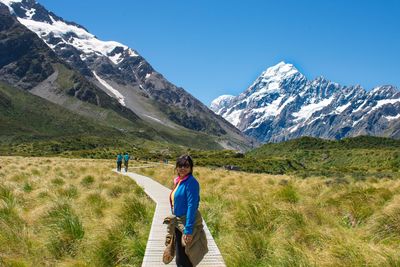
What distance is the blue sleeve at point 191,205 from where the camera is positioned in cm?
717

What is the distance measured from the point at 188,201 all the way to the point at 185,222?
1.44 feet

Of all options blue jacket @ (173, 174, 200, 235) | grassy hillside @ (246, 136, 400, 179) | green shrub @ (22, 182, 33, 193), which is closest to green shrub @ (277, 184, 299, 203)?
blue jacket @ (173, 174, 200, 235)

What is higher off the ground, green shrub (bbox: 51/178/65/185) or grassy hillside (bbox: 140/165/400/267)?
grassy hillside (bbox: 140/165/400/267)

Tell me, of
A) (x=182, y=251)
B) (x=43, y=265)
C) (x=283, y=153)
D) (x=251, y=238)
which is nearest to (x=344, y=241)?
(x=251, y=238)

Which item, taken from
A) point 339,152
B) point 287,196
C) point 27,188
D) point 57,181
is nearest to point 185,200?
point 287,196

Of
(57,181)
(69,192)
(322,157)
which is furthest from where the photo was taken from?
(322,157)

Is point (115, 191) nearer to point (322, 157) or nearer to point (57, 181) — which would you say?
point (57, 181)

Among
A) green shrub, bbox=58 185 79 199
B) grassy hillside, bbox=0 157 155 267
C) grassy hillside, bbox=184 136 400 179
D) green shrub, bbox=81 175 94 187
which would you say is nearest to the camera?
grassy hillside, bbox=0 157 155 267

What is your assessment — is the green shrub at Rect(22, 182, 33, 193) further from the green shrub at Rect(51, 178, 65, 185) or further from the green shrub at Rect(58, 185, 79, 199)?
the green shrub at Rect(51, 178, 65, 185)

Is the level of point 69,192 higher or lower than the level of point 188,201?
lower

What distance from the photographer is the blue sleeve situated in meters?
7.17

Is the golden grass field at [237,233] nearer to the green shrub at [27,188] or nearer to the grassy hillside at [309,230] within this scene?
the grassy hillside at [309,230]

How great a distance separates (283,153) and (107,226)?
97467mm

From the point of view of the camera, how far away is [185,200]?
7426 mm
